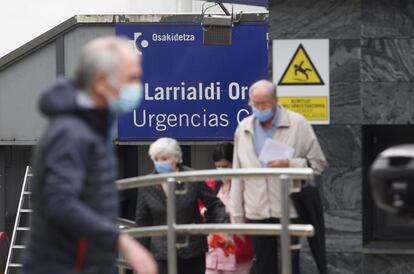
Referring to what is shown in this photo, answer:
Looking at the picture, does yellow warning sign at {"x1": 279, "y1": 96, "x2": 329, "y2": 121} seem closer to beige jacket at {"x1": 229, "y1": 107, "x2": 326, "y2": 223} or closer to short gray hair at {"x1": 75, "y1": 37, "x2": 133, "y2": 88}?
beige jacket at {"x1": 229, "y1": 107, "x2": 326, "y2": 223}

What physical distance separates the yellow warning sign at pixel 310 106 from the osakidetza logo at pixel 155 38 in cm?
518

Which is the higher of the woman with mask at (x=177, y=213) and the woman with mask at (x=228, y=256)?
the woman with mask at (x=177, y=213)

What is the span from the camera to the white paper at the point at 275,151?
29.8ft

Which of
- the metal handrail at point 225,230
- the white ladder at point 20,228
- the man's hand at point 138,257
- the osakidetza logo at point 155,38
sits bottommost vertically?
the white ladder at point 20,228

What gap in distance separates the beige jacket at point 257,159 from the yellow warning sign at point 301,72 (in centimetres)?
161

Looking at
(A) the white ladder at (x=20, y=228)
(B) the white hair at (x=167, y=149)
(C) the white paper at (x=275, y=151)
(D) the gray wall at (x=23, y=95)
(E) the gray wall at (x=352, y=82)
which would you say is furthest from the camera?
(D) the gray wall at (x=23, y=95)

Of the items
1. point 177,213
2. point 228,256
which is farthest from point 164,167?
point 228,256

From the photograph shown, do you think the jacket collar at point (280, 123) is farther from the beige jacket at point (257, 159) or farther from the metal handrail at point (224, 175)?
the metal handrail at point (224, 175)

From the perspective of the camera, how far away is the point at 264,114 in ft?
30.1

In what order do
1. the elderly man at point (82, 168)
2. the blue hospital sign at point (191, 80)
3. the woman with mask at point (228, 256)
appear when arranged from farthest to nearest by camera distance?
1. the blue hospital sign at point (191, 80)
2. the woman with mask at point (228, 256)
3. the elderly man at point (82, 168)

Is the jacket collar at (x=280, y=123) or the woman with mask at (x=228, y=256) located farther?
the woman with mask at (x=228, y=256)

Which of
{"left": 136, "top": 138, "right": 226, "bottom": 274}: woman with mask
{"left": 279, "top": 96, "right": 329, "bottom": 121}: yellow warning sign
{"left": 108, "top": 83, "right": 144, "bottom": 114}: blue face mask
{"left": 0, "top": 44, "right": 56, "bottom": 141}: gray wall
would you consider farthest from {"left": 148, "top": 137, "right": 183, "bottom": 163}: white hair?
{"left": 0, "top": 44, "right": 56, "bottom": 141}: gray wall

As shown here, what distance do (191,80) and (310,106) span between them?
5.18 meters

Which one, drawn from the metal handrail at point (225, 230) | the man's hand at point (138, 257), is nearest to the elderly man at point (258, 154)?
the metal handrail at point (225, 230)
